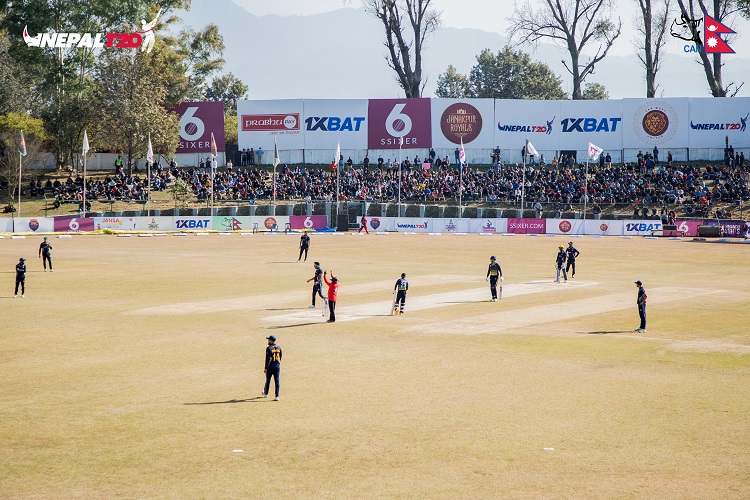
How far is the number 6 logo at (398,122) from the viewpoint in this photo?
299ft

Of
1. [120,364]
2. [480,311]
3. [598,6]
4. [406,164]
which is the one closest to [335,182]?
[406,164]

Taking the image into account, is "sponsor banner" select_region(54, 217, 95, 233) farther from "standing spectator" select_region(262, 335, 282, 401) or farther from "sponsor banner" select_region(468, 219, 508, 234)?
"standing spectator" select_region(262, 335, 282, 401)

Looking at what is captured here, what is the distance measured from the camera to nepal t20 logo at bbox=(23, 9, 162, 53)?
92375 mm

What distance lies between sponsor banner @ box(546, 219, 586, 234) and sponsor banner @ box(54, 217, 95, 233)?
42361 mm

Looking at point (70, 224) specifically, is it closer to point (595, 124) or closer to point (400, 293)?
point (400, 293)

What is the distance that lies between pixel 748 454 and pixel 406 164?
7455 centimetres

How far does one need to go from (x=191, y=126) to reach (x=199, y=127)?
42.8 inches

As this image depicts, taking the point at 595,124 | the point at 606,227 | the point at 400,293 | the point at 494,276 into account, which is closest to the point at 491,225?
the point at 606,227

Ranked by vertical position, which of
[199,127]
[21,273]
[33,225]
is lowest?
[21,273]

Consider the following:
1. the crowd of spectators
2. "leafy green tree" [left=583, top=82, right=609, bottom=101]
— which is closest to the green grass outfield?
the crowd of spectators

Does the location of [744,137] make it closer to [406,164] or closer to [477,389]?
[406,164]

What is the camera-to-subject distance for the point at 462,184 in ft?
275

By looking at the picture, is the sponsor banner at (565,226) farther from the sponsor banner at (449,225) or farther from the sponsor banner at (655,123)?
the sponsor banner at (655,123)

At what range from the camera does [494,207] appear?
7925 centimetres
